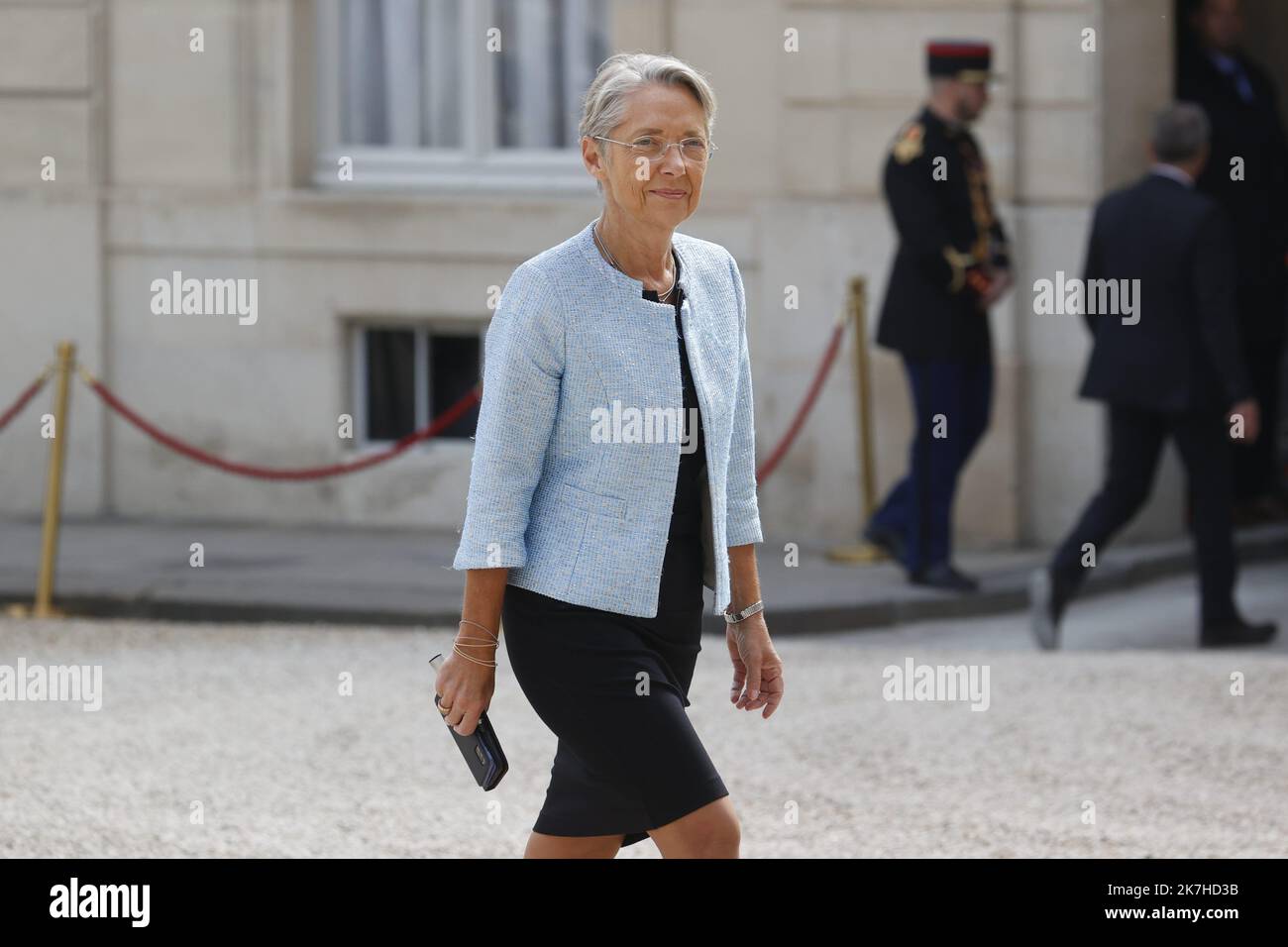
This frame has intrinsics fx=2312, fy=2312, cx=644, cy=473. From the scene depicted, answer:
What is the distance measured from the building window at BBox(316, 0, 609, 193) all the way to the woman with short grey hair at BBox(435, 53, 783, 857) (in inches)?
309

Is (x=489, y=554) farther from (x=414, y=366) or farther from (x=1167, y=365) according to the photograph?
(x=414, y=366)

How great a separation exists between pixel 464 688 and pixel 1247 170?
8.32m

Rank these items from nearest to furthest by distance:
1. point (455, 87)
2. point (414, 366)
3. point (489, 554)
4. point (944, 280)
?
1. point (489, 554)
2. point (944, 280)
3. point (414, 366)
4. point (455, 87)

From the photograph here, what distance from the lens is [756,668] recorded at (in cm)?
430

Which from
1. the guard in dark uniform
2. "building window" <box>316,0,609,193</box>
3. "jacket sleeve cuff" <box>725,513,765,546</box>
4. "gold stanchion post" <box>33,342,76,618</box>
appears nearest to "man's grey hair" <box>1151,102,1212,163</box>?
the guard in dark uniform

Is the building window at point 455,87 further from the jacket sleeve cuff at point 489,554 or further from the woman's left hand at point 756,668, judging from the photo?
the jacket sleeve cuff at point 489,554

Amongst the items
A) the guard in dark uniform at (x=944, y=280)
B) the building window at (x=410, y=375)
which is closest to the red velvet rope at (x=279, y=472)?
the building window at (x=410, y=375)

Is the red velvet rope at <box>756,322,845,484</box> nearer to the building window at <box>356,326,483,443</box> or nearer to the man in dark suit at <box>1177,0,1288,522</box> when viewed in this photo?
the building window at <box>356,326,483,443</box>

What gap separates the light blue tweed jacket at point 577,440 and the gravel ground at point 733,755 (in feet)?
6.91

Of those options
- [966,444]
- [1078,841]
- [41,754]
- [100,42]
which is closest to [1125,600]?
[966,444]

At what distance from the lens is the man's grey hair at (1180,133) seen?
868 centimetres

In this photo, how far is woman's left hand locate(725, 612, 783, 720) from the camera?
4.31 m

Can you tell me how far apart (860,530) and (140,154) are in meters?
4.18

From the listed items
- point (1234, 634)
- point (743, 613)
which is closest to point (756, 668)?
point (743, 613)
